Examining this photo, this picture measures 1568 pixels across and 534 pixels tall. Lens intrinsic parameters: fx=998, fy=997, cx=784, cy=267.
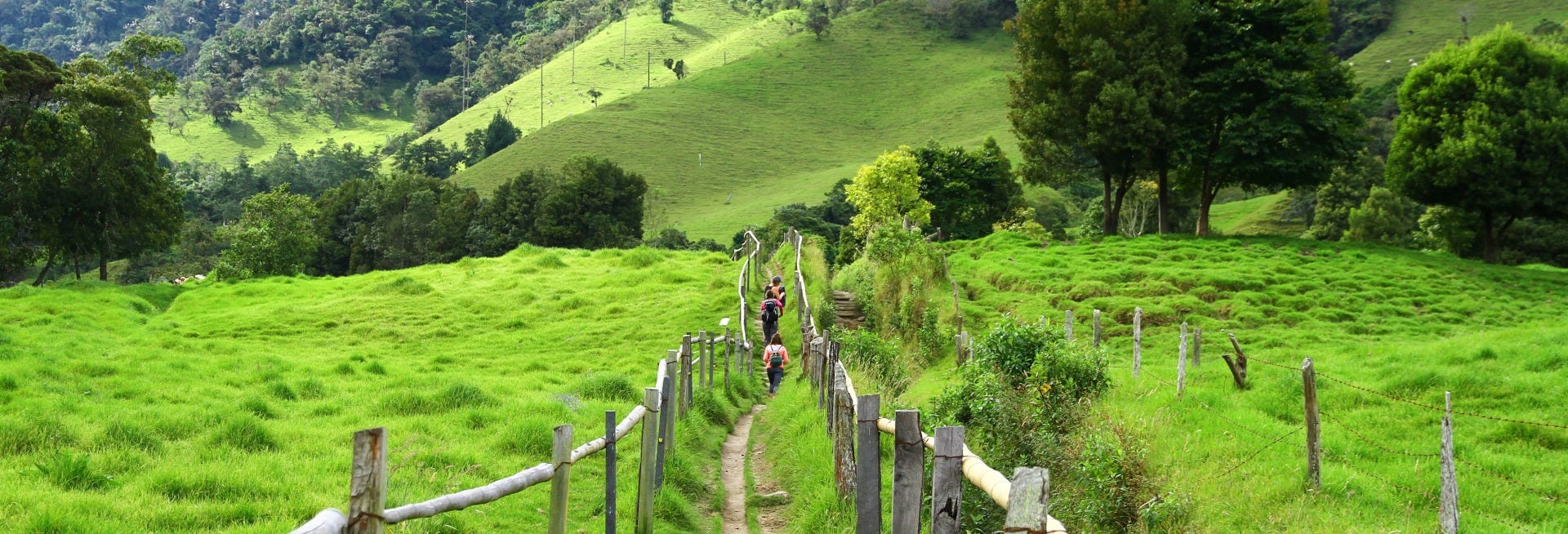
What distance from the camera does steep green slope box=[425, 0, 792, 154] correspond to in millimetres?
153000

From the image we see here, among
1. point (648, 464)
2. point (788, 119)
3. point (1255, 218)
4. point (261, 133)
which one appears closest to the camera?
point (648, 464)

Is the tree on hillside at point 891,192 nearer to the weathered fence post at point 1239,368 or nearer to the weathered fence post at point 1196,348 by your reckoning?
the weathered fence post at point 1196,348

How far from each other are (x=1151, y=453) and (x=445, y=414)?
28.4 ft

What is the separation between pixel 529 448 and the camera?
11352 mm

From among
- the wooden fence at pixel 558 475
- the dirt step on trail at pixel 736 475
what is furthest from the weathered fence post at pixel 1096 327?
the wooden fence at pixel 558 475

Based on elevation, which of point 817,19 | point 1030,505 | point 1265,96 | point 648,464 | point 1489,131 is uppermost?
point 817,19

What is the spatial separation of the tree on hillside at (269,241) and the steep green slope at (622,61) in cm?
8195

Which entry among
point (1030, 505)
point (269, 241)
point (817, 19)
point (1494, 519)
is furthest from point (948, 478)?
point (817, 19)

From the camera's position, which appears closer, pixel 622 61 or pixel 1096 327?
pixel 1096 327

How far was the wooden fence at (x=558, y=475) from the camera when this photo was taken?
13.3ft

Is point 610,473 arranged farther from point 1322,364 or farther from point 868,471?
point 1322,364

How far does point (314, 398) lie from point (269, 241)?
45.6 metres

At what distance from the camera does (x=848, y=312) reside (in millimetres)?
28469

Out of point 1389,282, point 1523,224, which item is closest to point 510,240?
point 1389,282
